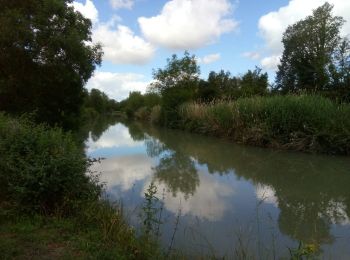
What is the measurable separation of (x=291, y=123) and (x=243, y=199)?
786cm

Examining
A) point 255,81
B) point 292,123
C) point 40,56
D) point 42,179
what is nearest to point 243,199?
point 42,179

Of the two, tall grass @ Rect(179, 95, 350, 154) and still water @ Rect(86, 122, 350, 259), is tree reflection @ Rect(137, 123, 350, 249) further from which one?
tall grass @ Rect(179, 95, 350, 154)

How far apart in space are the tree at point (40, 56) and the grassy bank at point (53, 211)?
7113mm

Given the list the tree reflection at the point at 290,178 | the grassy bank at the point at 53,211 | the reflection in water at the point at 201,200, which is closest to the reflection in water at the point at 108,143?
the tree reflection at the point at 290,178

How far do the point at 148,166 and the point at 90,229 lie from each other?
6785 millimetres

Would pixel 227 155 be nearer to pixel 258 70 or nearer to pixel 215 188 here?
pixel 215 188

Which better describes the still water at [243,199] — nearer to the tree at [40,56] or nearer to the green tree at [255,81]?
the tree at [40,56]

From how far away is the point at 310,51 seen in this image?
37281 millimetres

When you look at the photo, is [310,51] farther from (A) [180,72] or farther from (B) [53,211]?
(B) [53,211]

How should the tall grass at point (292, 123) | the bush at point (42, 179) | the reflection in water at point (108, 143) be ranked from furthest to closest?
the reflection in water at point (108, 143) < the tall grass at point (292, 123) < the bush at point (42, 179)

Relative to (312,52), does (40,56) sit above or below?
below

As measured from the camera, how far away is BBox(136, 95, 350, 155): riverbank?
1312 centimetres

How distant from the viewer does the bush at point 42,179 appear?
4758 mm

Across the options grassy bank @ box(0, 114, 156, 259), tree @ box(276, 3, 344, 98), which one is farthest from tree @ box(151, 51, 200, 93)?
grassy bank @ box(0, 114, 156, 259)
